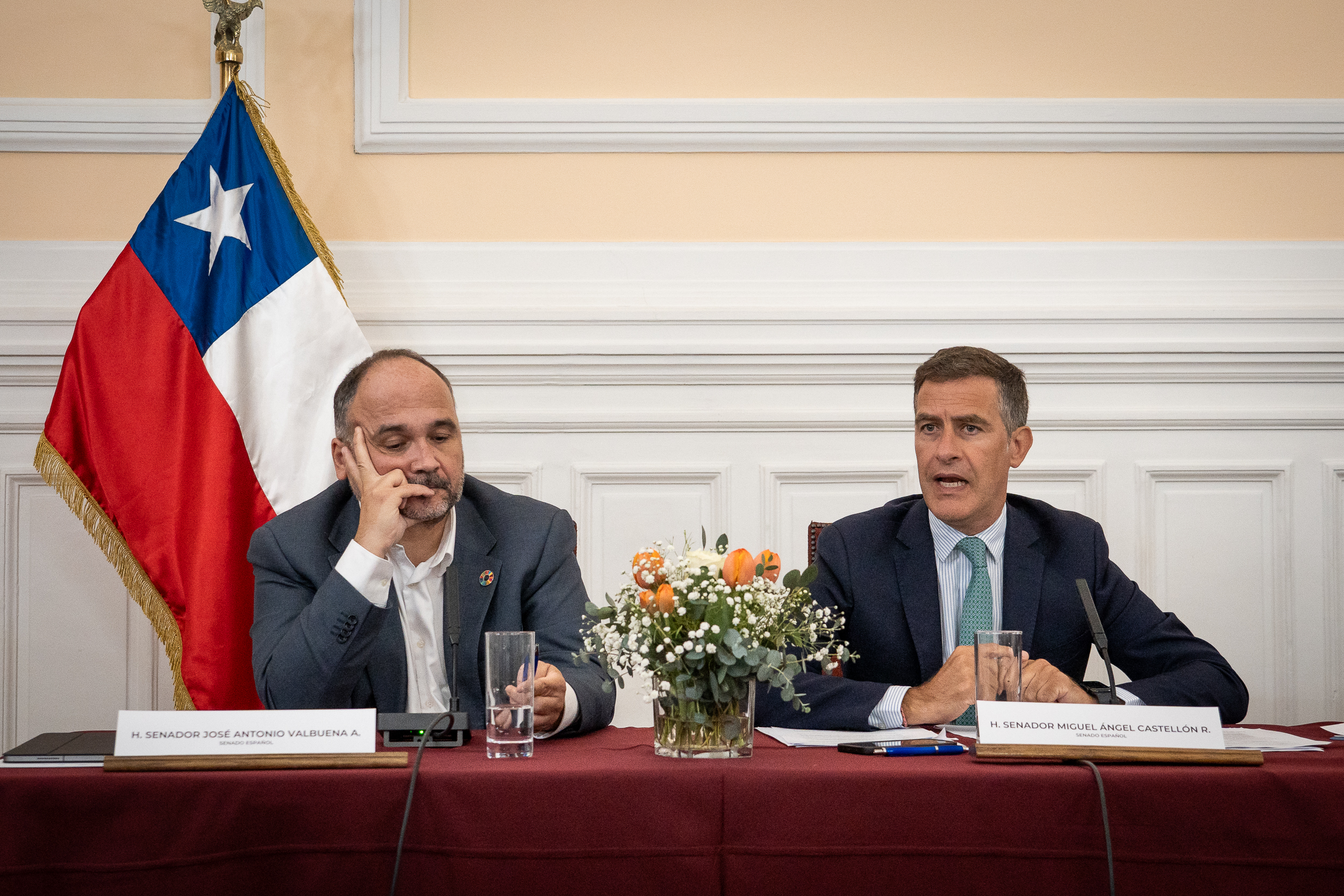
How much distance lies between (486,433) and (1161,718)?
2139 mm

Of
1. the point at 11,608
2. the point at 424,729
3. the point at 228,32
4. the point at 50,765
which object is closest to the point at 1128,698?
the point at 424,729

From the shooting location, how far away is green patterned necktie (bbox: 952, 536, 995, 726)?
2297mm

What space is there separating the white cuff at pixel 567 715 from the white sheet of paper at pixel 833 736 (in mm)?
313

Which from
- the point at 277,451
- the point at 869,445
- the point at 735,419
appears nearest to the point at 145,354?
the point at 277,451

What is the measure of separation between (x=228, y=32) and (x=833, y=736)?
2505 mm

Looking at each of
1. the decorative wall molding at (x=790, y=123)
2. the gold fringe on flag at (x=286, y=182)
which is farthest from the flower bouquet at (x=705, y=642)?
the decorative wall molding at (x=790, y=123)

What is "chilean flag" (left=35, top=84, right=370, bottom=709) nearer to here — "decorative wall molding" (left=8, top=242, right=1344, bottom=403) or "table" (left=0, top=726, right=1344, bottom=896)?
"decorative wall molding" (left=8, top=242, right=1344, bottom=403)

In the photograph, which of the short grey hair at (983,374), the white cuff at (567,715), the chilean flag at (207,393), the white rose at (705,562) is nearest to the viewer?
the white rose at (705,562)

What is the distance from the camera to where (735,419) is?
10.6ft

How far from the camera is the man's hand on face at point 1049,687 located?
6.20ft

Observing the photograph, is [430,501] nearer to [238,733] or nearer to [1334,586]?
[238,733]

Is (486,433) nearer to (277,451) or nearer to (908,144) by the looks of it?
(277,451)

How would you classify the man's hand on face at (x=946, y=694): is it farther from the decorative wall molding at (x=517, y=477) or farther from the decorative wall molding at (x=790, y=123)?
the decorative wall molding at (x=790, y=123)

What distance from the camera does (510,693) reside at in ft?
5.20
